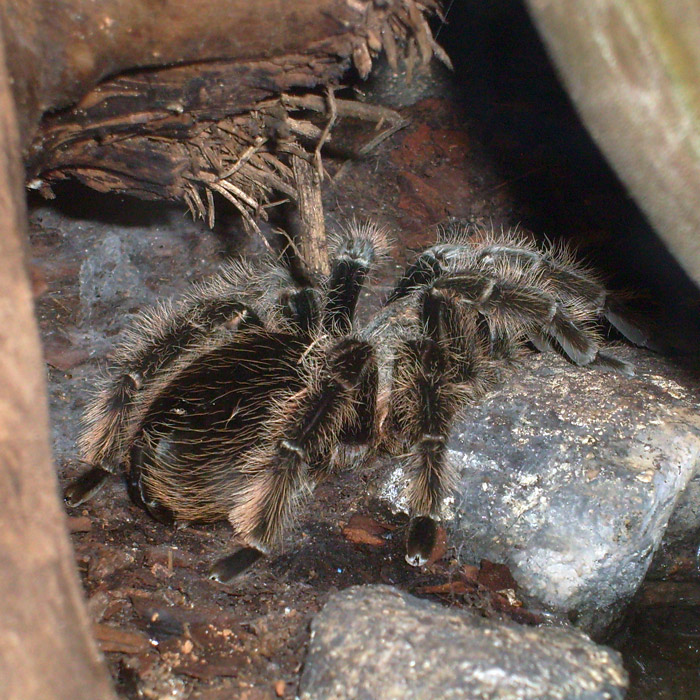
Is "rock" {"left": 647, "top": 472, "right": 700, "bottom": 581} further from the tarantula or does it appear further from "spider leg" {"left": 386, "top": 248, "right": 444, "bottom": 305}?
"spider leg" {"left": 386, "top": 248, "right": 444, "bottom": 305}

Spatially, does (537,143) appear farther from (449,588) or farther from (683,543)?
(449,588)

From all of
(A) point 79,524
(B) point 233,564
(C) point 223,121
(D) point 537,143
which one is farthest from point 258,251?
(B) point 233,564

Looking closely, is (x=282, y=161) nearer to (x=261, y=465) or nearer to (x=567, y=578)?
(x=261, y=465)

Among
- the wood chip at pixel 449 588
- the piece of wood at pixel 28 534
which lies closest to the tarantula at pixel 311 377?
the wood chip at pixel 449 588

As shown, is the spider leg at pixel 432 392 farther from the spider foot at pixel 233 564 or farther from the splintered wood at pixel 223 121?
the splintered wood at pixel 223 121

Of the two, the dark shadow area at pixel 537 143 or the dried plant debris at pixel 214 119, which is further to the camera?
the dark shadow area at pixel 537 143

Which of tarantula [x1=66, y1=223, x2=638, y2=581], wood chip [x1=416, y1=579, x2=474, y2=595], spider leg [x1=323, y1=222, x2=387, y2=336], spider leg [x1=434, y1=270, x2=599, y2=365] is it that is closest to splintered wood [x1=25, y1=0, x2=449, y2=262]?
spider leg [x1=323, y1=222, x2=387, y2=336]
